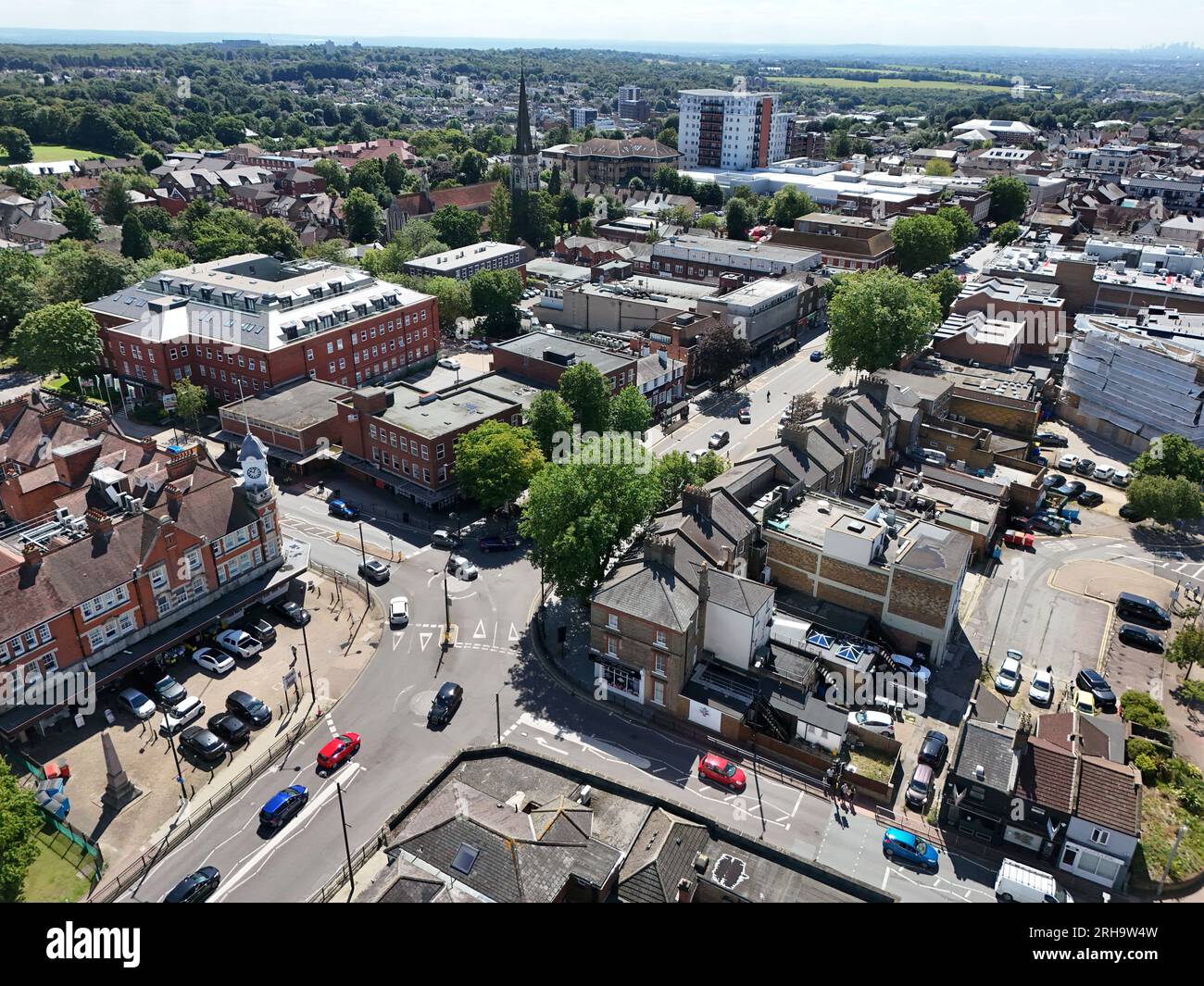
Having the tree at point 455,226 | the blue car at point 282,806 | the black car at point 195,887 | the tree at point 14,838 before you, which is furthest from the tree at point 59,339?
the black car at point 195,887

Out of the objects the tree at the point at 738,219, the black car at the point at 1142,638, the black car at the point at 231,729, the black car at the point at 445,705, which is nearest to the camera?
the black car at the point at 231,729

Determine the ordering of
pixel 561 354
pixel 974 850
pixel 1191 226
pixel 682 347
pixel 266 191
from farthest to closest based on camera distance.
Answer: pixel 266 191, pixel 1191 226, pixel 682 347, pixel 561 354, pixel 974 850

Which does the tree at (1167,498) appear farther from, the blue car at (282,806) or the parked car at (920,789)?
the blue car at (282,806)

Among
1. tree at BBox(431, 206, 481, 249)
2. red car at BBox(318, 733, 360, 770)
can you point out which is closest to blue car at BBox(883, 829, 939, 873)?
red car at BBox(318, 733, 360, 770)

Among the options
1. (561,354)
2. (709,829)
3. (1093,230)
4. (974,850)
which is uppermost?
(1093,230)

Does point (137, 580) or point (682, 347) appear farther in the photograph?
point (682, 347)

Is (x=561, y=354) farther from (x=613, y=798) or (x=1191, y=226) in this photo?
(x=1191, y=226)

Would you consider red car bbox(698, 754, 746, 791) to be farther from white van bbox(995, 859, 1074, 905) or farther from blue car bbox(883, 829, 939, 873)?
white van bbox(995, 859, 1074, 905)

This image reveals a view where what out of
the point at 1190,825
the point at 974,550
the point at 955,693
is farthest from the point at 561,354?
the point at 1190,825
